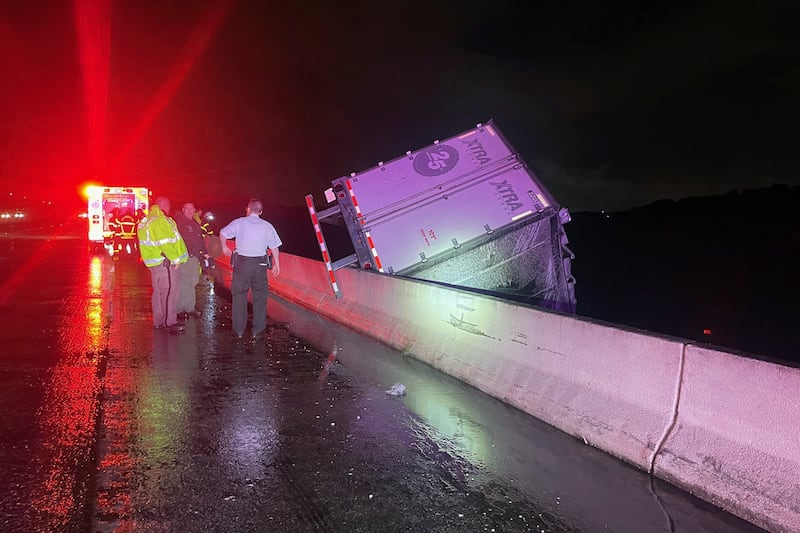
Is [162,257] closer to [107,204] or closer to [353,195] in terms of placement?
[353,195]

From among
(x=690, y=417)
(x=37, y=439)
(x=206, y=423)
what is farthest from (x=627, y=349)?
(x=37, y=439)

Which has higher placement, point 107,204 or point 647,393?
point 107,204

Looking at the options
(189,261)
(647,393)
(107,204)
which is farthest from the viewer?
(107,204)

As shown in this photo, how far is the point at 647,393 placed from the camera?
14.0 ft

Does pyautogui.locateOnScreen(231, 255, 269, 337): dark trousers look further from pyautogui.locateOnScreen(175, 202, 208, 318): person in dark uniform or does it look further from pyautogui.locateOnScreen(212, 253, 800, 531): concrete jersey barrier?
pyautogui.locateOnScreen(212, 253, 800, 531): concrete jersey barrier

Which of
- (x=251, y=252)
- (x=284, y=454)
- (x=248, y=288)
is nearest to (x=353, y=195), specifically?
(x=251, y=252)

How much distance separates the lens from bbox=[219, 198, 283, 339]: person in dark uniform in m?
8.09

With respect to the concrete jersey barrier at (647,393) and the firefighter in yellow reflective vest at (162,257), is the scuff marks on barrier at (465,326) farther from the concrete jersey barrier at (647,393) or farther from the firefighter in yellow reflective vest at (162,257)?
the firefighter in yellow reflective vest at (162,257)

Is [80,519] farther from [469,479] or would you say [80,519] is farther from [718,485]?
[718,485]

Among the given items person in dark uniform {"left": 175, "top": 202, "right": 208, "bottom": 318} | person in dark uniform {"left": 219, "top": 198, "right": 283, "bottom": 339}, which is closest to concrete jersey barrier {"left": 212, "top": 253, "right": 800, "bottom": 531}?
person in dark uniform {"left": 219, "top": 198, "right": 283, "bottom": 339}

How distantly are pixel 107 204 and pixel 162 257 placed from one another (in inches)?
741

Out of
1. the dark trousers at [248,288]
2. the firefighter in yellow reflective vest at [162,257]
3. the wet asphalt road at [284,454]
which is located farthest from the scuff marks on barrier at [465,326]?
the firefighter in yellow reflective vest at [162,257]

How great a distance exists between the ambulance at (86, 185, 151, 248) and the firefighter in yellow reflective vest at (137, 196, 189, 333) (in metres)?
17.8

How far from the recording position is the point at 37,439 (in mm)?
4418
